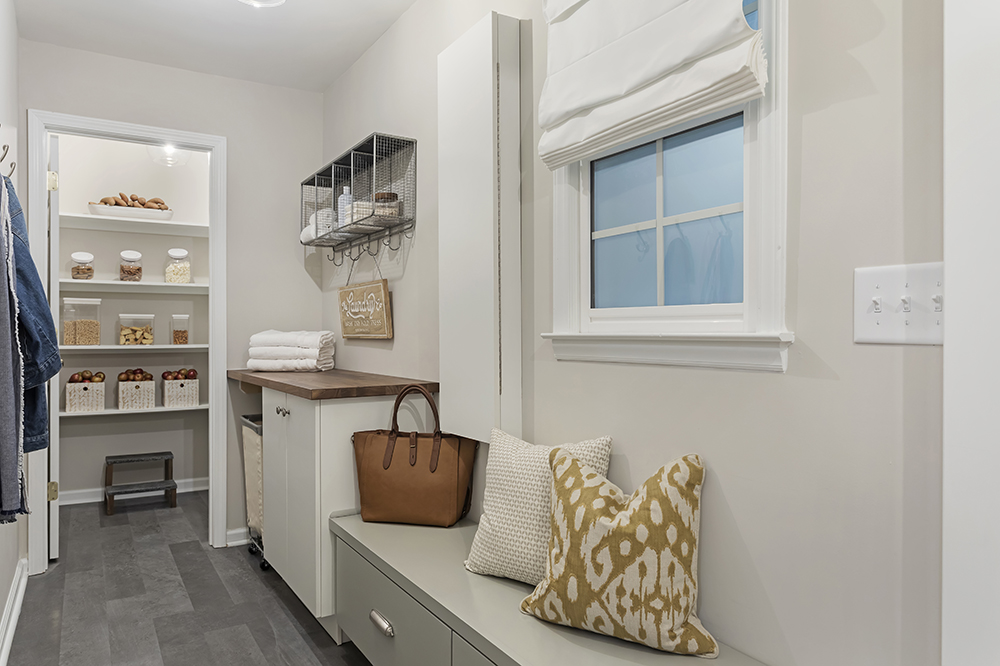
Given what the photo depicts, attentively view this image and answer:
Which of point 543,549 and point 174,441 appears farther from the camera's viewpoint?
point 174,441

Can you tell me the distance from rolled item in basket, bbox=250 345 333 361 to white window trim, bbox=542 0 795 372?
1.90 meters

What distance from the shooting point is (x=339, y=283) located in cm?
354

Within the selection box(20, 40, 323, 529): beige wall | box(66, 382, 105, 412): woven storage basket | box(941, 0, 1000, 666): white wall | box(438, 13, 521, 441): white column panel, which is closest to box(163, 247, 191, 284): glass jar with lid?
box(66, 382, 105, 412): woven storage basket

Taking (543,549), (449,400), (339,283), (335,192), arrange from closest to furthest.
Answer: (543,549)
(449,400)
(335,192)
(339,283)

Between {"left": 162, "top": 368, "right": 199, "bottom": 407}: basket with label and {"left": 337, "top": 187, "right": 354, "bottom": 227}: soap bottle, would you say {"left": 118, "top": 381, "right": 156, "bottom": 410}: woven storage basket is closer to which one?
{"left": 162, "top": 368, "right": 199, "bottom": 407}: basket with label

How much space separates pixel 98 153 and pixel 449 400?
357cm

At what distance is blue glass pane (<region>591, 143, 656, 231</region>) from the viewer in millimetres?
1625

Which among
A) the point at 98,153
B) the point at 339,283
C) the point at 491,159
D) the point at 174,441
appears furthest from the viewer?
the point at 174,441

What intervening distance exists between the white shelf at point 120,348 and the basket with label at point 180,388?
19 cm

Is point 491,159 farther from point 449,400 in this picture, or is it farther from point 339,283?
point 339,283

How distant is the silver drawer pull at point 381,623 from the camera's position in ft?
6.06

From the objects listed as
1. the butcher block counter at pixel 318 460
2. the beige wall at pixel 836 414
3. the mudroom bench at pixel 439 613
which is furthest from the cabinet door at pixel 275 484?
the beige wall at pixel 836 414

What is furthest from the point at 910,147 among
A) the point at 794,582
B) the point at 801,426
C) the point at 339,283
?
the point at 339,283

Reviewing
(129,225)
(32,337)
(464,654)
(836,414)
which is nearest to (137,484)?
(129,225)
